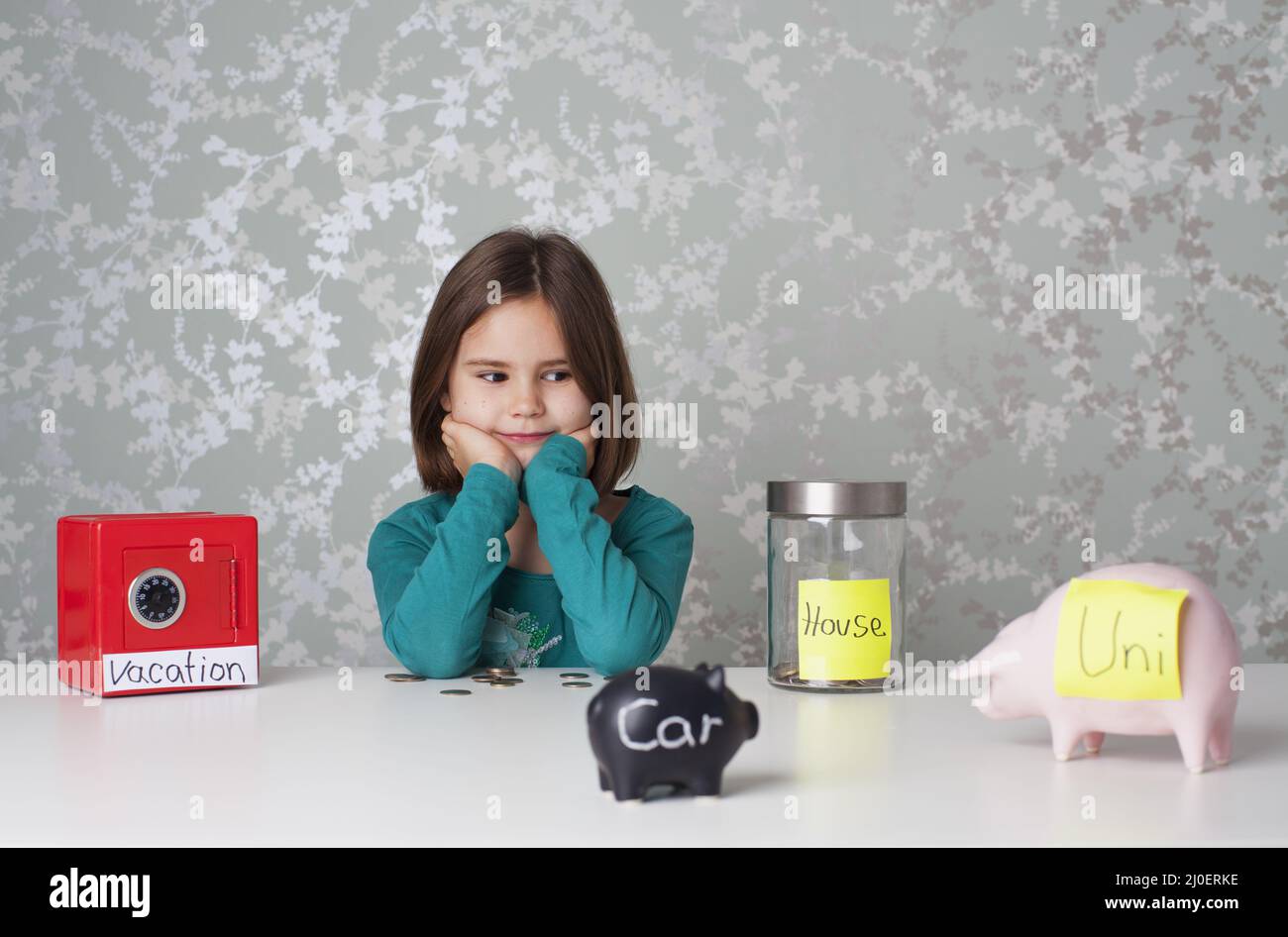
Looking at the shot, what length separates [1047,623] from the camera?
72cm

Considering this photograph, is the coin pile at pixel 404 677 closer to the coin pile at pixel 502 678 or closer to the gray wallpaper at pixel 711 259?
the coin pile at pixel 502 678

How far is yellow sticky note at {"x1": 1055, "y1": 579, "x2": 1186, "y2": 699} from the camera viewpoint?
668 millimetres

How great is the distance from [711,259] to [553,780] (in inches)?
63.3

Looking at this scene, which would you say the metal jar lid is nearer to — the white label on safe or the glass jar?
the glass jar

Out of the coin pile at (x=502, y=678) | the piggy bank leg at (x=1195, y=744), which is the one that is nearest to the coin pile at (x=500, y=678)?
the coin pile at (x=502, y=678)

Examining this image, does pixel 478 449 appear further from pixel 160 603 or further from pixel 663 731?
pixel 663 731

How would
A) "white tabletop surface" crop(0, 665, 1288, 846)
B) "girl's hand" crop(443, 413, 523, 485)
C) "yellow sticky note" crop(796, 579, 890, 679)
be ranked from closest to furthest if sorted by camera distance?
"white tabletop surface" crop(0, 665, 1288, 846), "yellow sticky note" crop(796, 579, 890, 679), "girl's hand" crop(443, 413, 523, 485)

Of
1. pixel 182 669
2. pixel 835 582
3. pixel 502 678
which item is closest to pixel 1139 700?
pixel 835 582

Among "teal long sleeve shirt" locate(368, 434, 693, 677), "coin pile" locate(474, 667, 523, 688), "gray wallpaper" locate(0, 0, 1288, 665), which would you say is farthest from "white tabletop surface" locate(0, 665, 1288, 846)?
"gray wallpaper" locate(0, 0, 1288, 665)

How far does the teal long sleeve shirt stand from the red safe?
0.19 m

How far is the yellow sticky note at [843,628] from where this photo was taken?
3.00 feet

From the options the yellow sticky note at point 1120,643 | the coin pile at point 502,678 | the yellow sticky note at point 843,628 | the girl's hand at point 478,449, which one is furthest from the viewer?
the girl's hand at point 478,449

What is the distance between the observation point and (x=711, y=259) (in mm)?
2174
